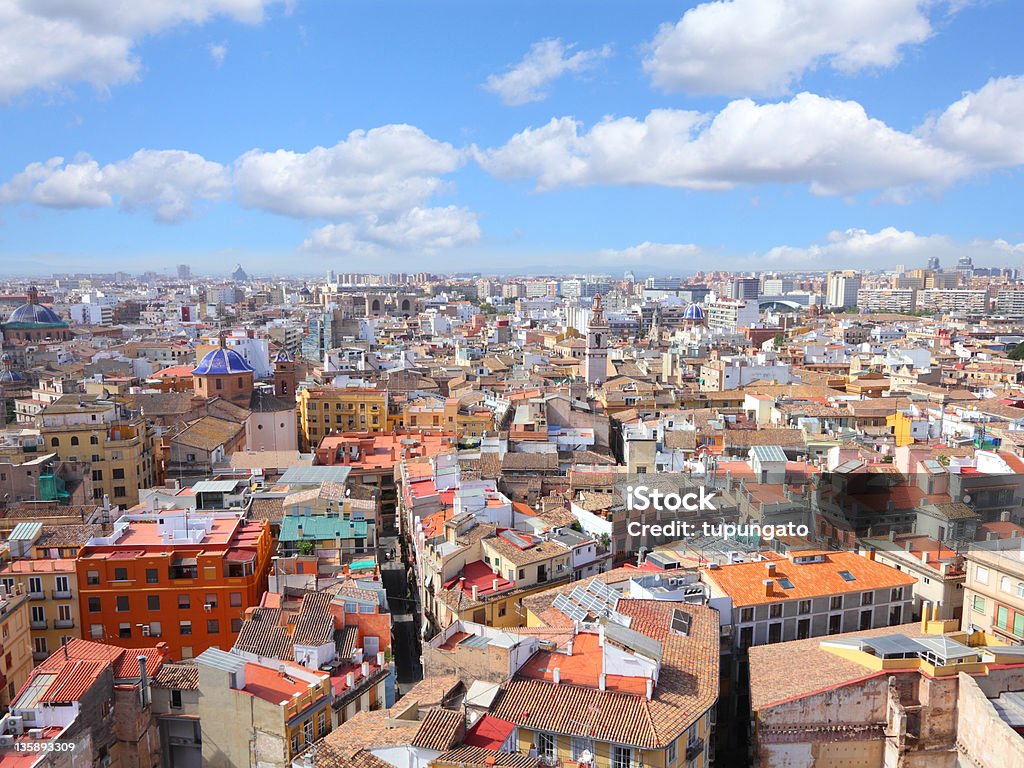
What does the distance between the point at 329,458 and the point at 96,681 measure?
77.8 ft

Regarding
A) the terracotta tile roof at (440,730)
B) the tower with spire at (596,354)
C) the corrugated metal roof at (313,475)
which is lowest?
the corrugated metal roof at (313,475)

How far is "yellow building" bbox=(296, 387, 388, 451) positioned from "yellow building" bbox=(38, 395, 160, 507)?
14599mm

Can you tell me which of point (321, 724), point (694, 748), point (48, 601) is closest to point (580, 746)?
point (694, 748)

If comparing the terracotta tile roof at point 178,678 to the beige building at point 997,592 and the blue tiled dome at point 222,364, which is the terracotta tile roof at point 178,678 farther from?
the blue tiled dome at point 222,364

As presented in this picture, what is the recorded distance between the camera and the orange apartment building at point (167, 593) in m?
23.7

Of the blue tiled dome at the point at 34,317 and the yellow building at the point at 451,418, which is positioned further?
the blue tiled dome at the point at 34,317

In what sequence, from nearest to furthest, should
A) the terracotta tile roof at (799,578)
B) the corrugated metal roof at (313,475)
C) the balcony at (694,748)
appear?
the balcony at (694,748)
the terracotta tile roof at (799,578)
the corrugated metal roof at (313,475)

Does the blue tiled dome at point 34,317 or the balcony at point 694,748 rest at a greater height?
the blue tiled dome at point 34,317

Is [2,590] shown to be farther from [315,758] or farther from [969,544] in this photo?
[969,544]

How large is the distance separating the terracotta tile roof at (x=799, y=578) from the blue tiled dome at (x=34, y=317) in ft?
362

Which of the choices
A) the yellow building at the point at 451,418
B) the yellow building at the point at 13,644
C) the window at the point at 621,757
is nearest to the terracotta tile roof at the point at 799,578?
the window at the point at 621,757

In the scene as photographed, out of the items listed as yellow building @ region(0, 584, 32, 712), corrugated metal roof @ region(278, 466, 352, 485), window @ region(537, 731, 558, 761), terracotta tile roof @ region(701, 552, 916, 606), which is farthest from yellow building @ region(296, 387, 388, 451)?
window @ region(537, 731, 558, 761)

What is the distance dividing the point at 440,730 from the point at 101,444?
26.6 metres

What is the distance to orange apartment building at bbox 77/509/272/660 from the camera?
2367cm
